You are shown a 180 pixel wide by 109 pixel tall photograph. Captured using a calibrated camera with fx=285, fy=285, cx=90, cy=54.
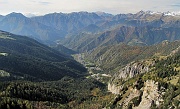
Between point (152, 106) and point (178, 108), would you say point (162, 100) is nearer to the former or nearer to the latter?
point (152, 106)

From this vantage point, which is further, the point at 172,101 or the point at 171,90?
the point at 171,90

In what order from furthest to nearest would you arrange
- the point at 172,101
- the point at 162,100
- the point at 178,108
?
the point at 162,100, the point at 172,101, the point at 178,108

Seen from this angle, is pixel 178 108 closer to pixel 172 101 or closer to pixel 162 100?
pixel 172 101

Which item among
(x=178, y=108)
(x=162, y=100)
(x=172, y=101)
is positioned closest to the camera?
(x=178, y=108)

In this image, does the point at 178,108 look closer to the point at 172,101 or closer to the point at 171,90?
the point at 172,101

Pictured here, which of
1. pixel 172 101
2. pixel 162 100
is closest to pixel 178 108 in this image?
pixel 172 101

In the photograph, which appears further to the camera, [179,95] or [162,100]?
[162,100]

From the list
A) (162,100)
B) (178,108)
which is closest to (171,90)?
(162,100)

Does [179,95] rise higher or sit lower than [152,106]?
higher
